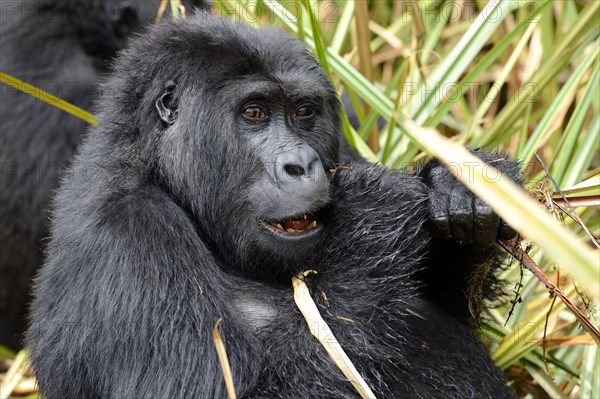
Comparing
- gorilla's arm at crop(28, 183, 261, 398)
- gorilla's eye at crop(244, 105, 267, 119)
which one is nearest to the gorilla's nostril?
gorilla's eye at crop(244, 105, 267, 119)

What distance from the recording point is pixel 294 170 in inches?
118

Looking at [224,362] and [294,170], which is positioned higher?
[294,170]

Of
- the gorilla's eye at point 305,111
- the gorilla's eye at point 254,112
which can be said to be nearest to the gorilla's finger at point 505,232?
the gorilla's eye at point 305,111

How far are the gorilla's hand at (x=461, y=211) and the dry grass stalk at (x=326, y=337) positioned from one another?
537mm

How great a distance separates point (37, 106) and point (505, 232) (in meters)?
3.69

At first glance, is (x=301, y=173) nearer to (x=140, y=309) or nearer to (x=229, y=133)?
(x=229, y=133)

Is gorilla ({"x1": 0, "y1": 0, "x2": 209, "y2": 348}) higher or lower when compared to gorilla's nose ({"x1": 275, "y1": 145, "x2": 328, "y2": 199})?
lower

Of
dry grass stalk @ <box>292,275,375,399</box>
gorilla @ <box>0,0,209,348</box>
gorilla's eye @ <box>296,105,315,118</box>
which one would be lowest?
gorilla @ <box>0,0,209,348</box>

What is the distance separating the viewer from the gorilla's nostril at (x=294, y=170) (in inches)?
118

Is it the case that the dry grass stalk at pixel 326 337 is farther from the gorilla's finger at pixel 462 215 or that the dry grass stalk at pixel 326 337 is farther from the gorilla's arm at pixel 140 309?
the gorilla's finger at pixel 462 215

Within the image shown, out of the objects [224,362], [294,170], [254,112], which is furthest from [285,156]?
[224,362]

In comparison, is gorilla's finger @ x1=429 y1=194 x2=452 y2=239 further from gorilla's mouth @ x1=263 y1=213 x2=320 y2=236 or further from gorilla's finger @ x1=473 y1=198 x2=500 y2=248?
gorilla's mouth @ x1=263 y1=213 x2=320 y2=236

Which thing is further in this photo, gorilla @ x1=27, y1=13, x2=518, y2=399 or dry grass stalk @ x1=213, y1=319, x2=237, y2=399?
gorilla @ x1=27, y1=13, x2=518, y2=399

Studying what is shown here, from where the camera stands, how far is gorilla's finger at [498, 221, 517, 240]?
3.02 meters
